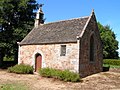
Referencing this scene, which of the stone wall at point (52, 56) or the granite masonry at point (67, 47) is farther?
the granite masonry at point (67, 47)

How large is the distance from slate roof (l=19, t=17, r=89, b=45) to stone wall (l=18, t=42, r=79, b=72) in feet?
2.10

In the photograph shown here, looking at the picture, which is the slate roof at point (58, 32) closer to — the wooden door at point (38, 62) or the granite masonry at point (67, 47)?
the granite masonry at point (67, 47)

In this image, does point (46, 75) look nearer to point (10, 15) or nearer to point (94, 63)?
point (94, 63)

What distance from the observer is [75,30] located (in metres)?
24.7

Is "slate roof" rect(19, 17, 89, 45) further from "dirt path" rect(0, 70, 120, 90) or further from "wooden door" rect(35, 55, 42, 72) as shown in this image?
"dirt path" rect(0, 70, 120, 90)

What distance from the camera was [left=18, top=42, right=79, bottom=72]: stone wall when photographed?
75.4 ft

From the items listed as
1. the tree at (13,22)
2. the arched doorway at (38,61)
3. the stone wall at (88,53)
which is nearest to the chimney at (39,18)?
the tree at (13,22)

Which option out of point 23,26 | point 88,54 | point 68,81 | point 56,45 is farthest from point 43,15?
point 68,81

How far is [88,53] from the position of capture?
24531 mm

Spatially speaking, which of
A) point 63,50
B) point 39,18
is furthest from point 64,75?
point 39,18

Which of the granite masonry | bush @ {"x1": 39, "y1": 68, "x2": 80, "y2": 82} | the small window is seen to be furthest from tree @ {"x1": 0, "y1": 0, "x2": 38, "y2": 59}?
bush @ {"x1": 39, "y1": 68, "x2": 80, "y2": 82}

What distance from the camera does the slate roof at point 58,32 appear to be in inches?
959

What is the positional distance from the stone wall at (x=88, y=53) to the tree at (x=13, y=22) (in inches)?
465

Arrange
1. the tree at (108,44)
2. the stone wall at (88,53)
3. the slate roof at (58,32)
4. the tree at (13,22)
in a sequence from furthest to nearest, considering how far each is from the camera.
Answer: the tree at (108,44) → the tree at (13,22) → the slate roof at (58,32) → the stone wall at (88,53)
